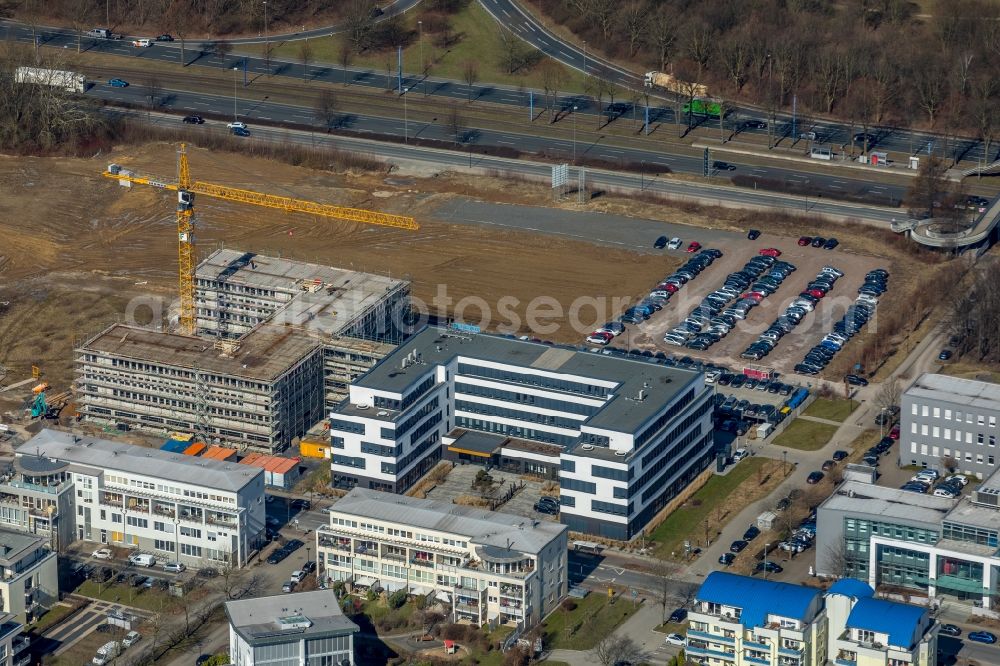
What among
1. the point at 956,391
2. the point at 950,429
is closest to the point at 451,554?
the point at 950,429

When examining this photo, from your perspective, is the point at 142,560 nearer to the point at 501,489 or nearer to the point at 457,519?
the point at 457,519

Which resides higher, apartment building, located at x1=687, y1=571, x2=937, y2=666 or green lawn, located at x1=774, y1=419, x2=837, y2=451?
apartment building, located at x1=687, y1=571, x2=937, y2=666

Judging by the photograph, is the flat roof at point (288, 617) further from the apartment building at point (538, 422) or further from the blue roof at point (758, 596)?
the apartment building at point (538, 422)

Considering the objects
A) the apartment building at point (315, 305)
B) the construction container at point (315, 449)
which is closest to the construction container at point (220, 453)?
the construction container at point (315, 449)

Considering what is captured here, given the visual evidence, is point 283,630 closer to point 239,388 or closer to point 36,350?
point 239,388

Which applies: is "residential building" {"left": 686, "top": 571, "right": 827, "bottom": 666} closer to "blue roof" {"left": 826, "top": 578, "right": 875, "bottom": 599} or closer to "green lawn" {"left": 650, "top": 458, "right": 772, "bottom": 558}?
"blue roof" {"left": 826, "top": 578, "right": 875, "bottom": 599}

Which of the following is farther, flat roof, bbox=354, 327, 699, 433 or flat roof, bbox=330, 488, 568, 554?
flat roof, bbox=354, 327, 699, 433

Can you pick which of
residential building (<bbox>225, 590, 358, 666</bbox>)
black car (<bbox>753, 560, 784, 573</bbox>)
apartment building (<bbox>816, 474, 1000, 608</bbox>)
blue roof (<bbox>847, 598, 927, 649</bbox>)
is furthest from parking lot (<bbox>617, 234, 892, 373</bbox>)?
residential building (<bbox>225, 590, 358, 666</bbox>)
